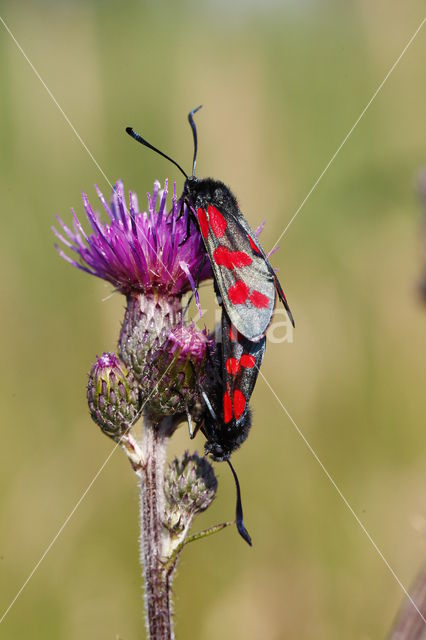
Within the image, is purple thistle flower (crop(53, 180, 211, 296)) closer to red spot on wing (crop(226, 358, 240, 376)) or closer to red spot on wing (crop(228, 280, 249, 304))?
red spot on wing (crop(228, 280, 249, 304))

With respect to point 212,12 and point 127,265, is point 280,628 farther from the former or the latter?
point 212,12

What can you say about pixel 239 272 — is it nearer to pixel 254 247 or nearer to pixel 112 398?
pixel 254 247

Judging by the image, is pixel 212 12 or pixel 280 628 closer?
pixel 280 628

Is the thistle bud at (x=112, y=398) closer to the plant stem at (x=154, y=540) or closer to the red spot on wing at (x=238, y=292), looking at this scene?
the plant stem at (x=154, y=540)

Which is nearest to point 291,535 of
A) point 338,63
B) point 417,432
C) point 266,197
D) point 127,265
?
point 417,432

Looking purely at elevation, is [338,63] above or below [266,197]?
above

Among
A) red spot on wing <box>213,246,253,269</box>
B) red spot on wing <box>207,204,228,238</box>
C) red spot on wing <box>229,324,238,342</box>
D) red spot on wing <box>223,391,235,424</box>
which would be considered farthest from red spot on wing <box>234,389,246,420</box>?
red spot on wing <box>207,204,228,238</box>
